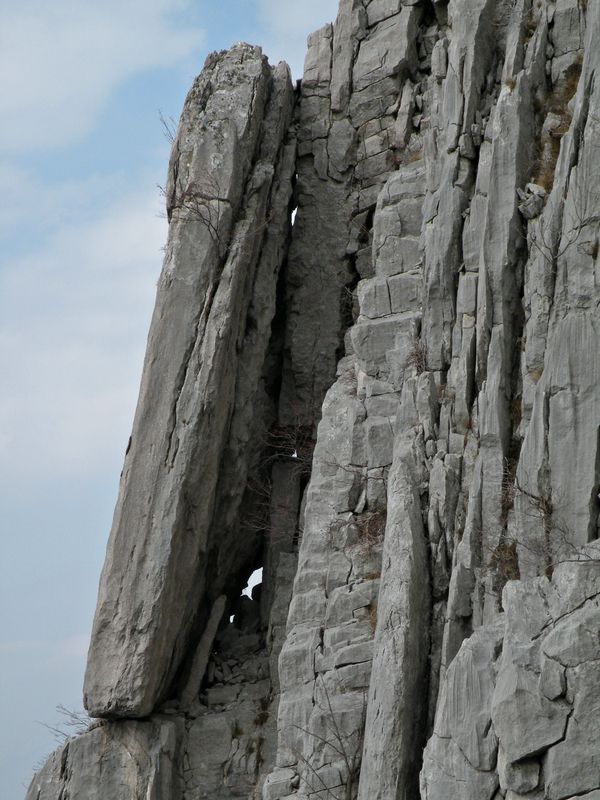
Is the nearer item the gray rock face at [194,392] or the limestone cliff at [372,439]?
the limestone cliff at [372,439]

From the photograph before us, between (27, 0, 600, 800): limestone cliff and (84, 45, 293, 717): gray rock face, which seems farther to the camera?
(84, 45, 293, 717): gray rock face

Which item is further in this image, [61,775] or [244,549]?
[244,549]

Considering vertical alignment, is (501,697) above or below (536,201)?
below

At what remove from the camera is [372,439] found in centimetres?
2261

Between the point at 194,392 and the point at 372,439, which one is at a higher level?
the point at 194,392

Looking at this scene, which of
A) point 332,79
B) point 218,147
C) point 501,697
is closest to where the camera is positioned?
point 501,697

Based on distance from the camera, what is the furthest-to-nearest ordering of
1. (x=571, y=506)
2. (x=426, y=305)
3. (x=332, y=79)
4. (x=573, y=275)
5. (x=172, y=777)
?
(x=332, y=79), (x=172, y=777), (x=426, y=305), (x=573, y=275), (x=571, y=506)

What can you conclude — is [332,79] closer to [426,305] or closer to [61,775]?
[426,305]

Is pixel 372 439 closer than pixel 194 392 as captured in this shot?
Yes

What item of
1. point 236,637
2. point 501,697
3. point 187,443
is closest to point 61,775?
point 236,637

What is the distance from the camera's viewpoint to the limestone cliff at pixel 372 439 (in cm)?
1736

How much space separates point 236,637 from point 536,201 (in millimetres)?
10343

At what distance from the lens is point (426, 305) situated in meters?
21.6

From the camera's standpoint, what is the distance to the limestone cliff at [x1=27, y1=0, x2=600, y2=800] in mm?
17359
